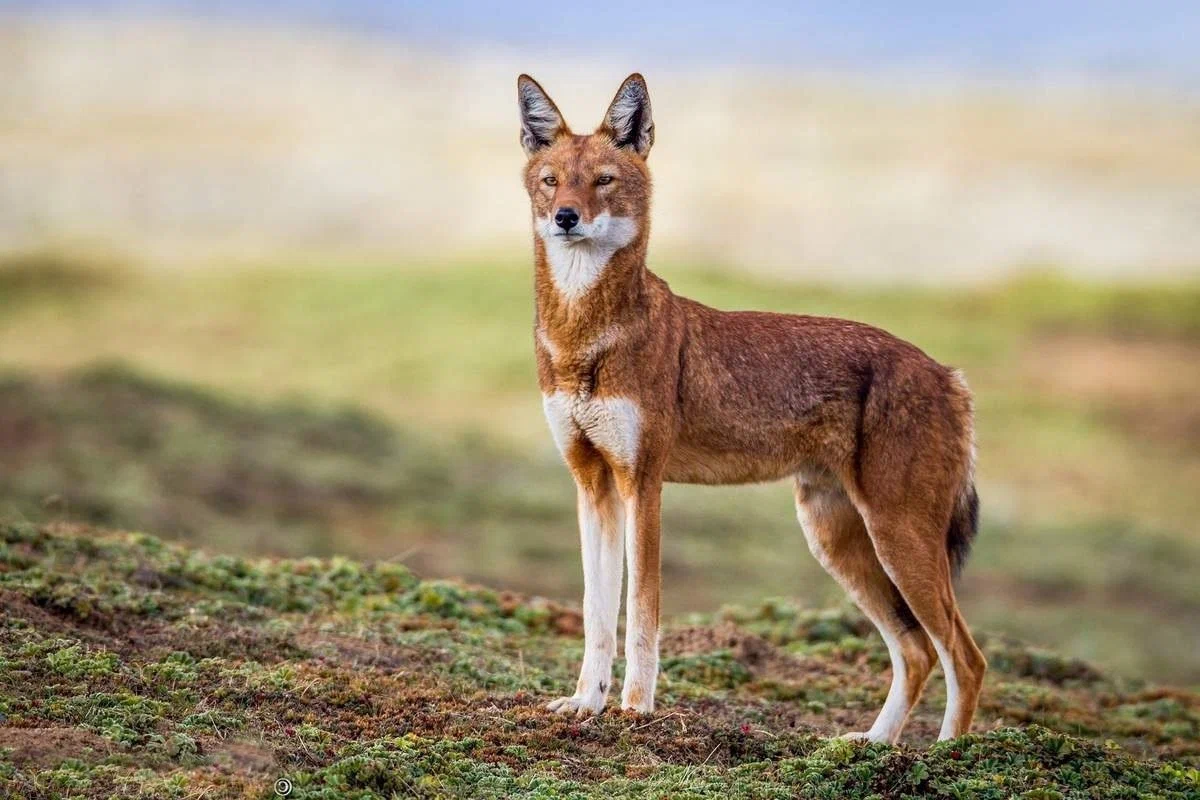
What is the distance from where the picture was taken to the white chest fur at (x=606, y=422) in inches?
330

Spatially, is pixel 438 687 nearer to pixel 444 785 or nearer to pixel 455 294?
pixel 444 785

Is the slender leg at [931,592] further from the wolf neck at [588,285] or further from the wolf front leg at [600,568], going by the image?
the wolf neck at [588,285]

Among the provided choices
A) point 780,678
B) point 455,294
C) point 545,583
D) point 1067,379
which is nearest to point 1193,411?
point 1067,379

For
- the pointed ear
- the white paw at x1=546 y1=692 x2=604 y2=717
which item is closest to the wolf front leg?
the white paw at x1=546 y1=692 x2=604 y2=717

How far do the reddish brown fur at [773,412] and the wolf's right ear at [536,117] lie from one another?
7 centimetres

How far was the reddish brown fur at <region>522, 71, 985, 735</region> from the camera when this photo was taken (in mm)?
8523

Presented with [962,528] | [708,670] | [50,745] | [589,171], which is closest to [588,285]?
[589,171]

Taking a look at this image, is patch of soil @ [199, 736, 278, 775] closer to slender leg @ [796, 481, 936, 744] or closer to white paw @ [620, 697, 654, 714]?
white paw @ [620, 697, 654, 714]

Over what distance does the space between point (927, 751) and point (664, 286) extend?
318 centimetres

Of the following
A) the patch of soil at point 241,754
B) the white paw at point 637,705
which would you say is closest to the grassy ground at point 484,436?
the white paw at point 637,705

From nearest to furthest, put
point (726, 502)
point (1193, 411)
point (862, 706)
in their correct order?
point (862, 706)
point (726, 502)
point (1193, 411)

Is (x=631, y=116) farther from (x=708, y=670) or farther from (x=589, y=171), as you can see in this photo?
(x=708, y=670)

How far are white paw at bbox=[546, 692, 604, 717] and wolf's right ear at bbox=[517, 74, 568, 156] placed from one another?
329 centimetres

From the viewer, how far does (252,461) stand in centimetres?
2212
